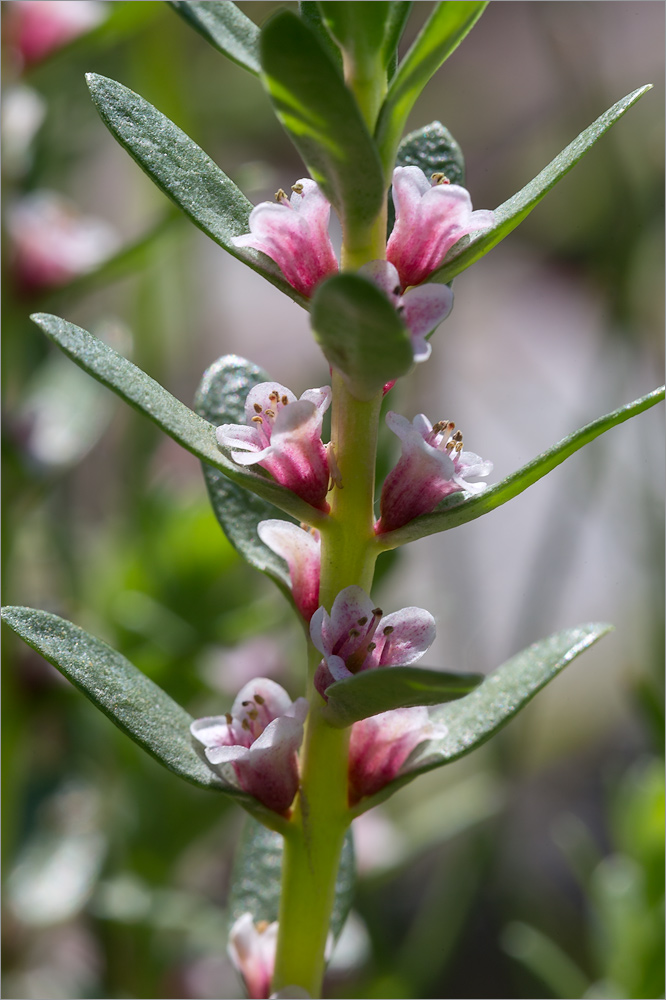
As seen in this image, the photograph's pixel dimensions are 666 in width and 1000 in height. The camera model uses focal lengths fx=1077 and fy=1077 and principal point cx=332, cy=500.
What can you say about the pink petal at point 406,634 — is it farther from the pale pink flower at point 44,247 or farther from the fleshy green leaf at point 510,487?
the pale pink flower at point 44,247

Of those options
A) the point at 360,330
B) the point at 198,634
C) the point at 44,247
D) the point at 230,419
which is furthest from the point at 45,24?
the point at 360,330

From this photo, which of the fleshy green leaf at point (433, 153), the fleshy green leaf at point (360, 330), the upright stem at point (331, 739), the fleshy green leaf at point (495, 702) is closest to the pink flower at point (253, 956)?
the upright stem at point (331, 739)

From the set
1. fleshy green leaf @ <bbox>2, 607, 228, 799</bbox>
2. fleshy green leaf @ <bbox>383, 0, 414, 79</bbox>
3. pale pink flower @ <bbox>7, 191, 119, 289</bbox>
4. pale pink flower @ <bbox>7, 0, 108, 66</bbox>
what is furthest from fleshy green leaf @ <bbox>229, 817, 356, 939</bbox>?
pale pink flower @ <bbox>7, 0, 108, 66</bbox>

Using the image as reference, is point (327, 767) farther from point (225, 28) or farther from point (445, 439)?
point (225, 28)

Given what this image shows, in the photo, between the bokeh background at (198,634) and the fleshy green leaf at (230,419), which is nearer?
the fleshy green leaf at (230,419)

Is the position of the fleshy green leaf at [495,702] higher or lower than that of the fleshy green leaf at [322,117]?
lower

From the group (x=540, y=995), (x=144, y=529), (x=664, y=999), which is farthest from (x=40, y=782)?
(x=664, y=999)

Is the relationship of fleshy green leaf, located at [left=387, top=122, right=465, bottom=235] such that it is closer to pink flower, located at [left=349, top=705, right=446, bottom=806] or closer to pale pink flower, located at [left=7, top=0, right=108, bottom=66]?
pink flower, located at [left=349, top=705, right=446, bottom=806]
